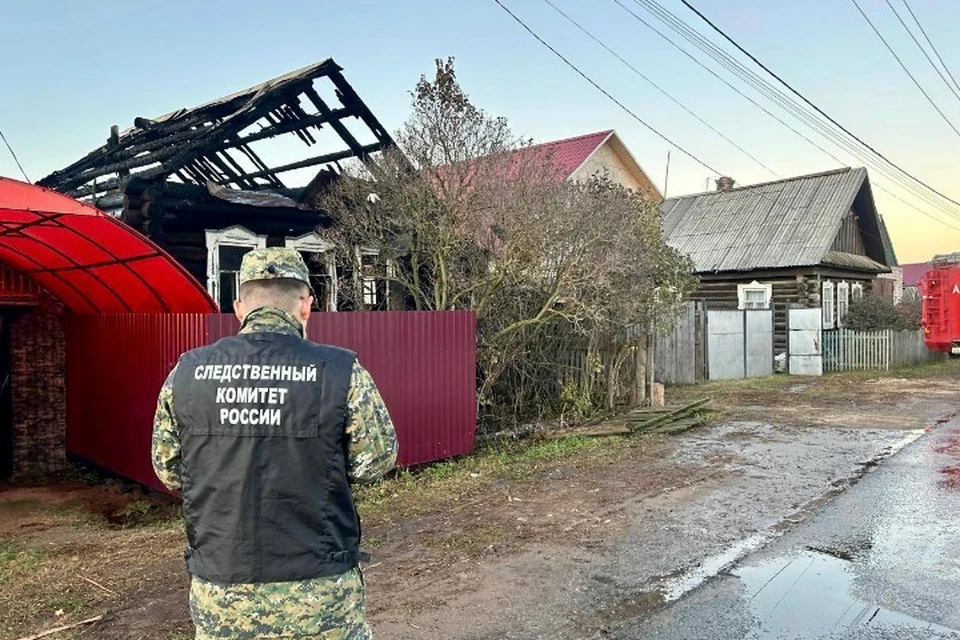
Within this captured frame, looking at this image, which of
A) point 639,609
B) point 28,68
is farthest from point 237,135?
point 639,609

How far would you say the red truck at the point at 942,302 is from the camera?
1510 cm

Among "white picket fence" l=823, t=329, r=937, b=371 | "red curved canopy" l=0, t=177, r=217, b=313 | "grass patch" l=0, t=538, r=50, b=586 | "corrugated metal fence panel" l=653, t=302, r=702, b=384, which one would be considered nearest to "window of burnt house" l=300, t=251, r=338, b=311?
"red curved canopy" l=0, t=177, r=217, b=313

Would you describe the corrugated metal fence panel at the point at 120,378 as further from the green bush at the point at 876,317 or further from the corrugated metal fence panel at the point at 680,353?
the green bush at the point at 876,317

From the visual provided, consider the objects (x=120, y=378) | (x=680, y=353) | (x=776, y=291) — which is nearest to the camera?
(x=120, y=378)


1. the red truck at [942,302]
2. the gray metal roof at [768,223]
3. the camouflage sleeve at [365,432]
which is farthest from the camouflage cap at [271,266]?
the gray metal roof at [768,223]

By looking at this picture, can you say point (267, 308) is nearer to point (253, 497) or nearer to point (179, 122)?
point (253, 497)

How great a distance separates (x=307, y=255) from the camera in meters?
11.4

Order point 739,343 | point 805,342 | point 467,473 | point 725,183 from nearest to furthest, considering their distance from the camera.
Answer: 1. point 467,473
2. point 739,343
3. point 805,342
4. point 725,183

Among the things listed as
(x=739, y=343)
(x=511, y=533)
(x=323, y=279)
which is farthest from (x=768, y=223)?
(x=511, y=533)

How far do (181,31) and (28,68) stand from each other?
5.60 m

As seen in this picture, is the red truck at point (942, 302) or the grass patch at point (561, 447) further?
the red truck at point (942, 302)

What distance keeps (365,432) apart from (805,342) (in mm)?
18847

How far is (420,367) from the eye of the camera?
7961mm

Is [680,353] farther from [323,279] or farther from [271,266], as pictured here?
[271,266]
